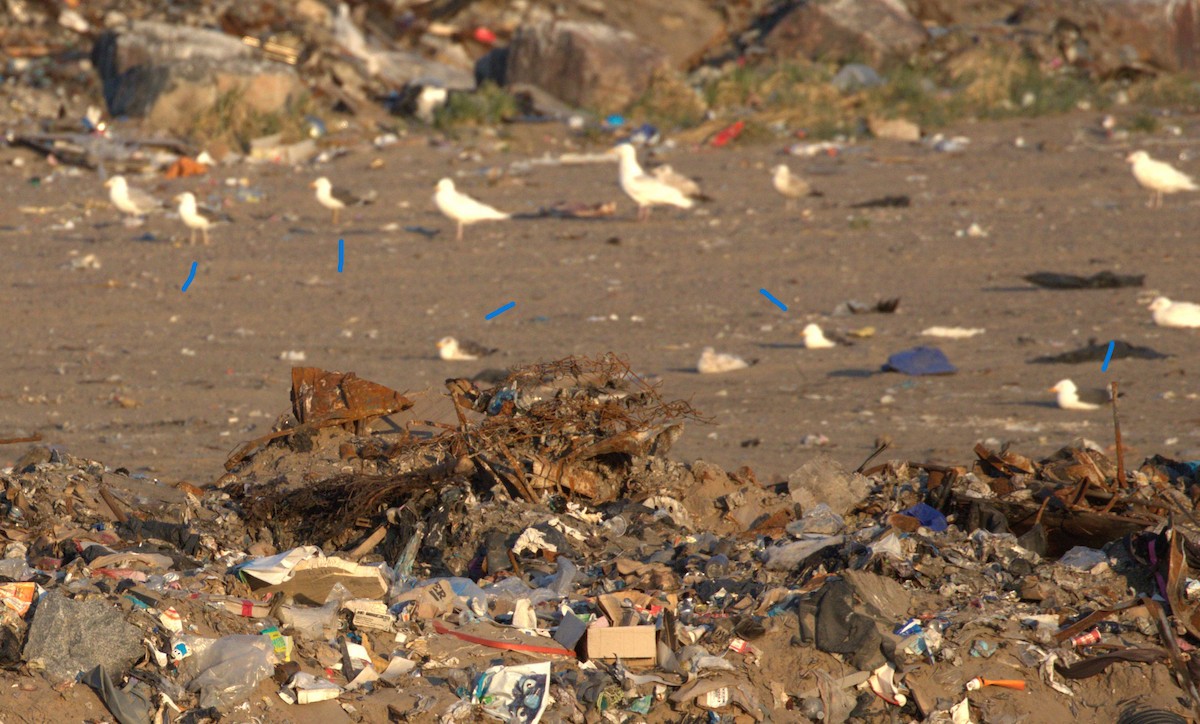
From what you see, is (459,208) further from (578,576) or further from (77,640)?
(77,640)

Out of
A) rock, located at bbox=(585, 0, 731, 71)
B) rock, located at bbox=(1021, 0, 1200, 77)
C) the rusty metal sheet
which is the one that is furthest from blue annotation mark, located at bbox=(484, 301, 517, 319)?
rock, located at bbox=(1021, 0, 1200, 77)

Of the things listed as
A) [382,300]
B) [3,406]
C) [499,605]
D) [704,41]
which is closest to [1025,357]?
[382,300]

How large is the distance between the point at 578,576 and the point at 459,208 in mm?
7687

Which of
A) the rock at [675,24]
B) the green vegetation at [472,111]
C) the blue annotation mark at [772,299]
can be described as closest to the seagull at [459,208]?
the blue annotation mark at [772,299]

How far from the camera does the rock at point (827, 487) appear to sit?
5.37m

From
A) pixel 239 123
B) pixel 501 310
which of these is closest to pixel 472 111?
pixel 239 123

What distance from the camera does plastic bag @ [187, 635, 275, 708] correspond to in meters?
3.58

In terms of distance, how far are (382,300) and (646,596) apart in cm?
622

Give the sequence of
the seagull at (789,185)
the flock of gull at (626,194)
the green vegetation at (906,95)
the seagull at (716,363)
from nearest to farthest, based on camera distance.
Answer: the seagull at (716,363) → the flock of gull at (626,194) → the seagull at (789,185) → the green vegetation at (906,95)

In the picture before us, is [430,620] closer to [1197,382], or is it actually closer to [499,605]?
[499,605]

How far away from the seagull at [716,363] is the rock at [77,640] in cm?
497

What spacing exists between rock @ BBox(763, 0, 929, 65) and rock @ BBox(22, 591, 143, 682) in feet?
52.4

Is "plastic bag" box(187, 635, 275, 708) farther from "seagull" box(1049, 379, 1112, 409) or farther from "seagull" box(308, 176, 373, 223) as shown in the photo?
"seagull" box(308, 176, 373, 223)

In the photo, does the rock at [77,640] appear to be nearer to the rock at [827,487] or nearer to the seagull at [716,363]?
the rock at [827,487]
